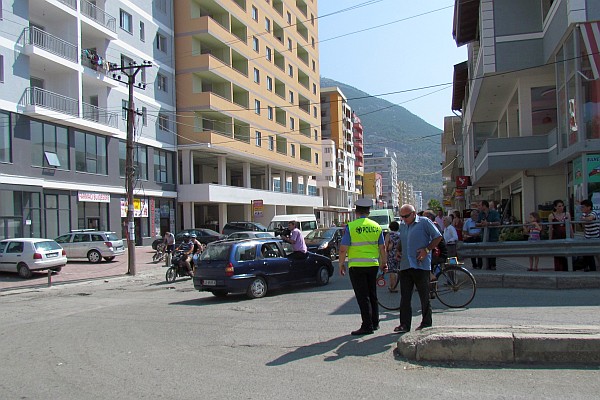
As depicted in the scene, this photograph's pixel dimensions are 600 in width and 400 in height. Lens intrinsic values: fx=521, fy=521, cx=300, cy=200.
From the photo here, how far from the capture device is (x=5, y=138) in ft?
84.2

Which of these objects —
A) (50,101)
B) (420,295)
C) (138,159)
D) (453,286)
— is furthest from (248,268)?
(138,159)

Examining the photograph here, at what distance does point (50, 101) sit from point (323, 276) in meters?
21.9

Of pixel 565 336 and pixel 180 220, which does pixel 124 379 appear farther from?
pixel 180 220

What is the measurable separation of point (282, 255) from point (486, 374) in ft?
27.2

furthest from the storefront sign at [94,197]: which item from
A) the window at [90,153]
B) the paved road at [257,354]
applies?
the paved road at [257,354]

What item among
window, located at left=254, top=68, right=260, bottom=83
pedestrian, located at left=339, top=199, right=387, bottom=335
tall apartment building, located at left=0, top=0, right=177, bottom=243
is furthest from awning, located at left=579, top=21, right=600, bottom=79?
window, located at left=254, top=68, right=260, bottom=83

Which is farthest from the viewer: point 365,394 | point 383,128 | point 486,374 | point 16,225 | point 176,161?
point 383,128

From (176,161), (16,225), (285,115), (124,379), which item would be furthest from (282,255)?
(285,115)

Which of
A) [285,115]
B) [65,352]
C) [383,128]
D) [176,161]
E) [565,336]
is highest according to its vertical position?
[383,128]

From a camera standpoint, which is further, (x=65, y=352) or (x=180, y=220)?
(x=180, y=220)

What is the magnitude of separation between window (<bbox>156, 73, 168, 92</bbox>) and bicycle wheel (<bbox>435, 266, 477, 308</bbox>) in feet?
110

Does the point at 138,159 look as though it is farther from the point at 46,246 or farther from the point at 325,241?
the point at 325,241

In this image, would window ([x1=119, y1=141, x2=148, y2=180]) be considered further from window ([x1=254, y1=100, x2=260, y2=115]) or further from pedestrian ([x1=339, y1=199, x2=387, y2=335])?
pedestrian ([x1=339, y1=199, x2=387, y2=335])

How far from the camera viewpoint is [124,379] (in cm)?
577
